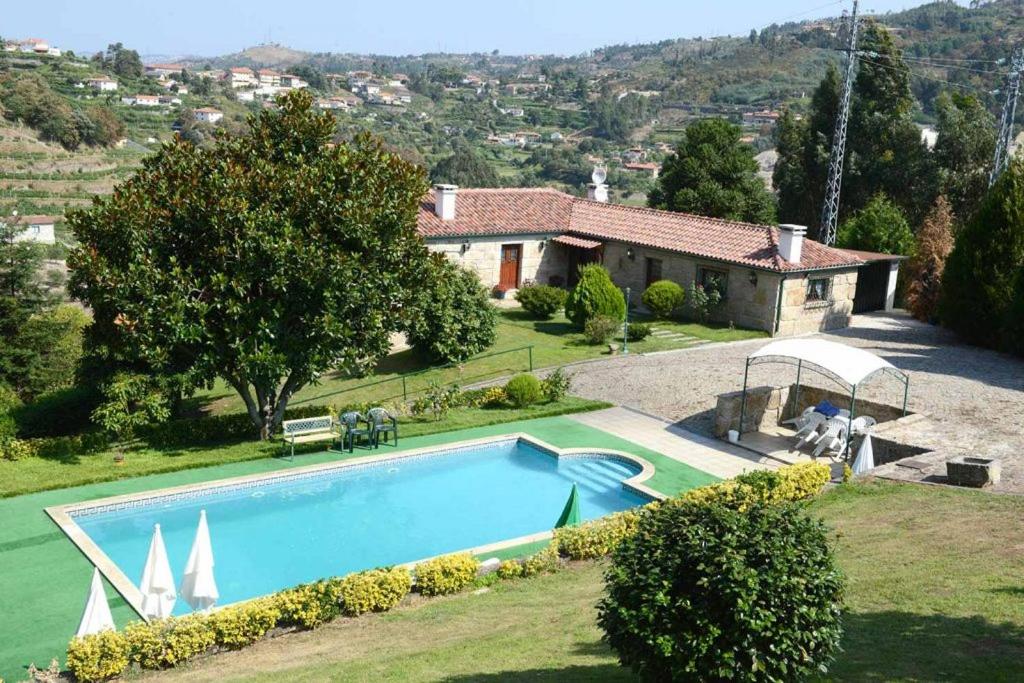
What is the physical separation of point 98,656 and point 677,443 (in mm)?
13043

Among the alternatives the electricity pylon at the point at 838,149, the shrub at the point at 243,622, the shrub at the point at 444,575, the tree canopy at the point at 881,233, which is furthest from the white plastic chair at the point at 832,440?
the electricity pylon at the point at 838,149

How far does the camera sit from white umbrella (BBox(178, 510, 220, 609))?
1213 cm

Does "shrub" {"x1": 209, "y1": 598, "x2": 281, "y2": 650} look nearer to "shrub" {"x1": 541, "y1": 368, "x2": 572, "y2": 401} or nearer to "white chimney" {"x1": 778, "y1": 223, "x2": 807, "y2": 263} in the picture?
"shrub" {"x1": 541, "y1": 368, "x2": 572, "y2": 401}

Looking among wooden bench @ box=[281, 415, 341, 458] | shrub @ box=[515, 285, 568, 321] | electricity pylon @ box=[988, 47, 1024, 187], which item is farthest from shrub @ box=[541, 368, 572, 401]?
electricity pylon @ box=[988, 47, 1024, 187]

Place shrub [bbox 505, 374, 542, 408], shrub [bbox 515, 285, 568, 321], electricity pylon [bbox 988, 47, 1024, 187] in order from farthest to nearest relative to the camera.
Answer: electricity pylon [bbox 988, 47, 1024, 187], shrub [bbox 515, 285, 568, 321], shrub [bbox 505, 374, 542, 408]

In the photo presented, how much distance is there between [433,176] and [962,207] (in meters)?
70.5

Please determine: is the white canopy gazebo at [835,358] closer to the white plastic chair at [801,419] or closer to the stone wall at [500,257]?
the white plastic chair at [801,419]

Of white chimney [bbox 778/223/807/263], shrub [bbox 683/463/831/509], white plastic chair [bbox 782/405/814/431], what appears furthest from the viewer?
white chimney [bbox 778/223/807/263]

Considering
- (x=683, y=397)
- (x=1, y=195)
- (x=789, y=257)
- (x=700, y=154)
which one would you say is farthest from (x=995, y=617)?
(x=1, y=195)

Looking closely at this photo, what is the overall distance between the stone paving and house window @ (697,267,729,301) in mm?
10013

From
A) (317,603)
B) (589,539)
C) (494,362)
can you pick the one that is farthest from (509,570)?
(494,362)

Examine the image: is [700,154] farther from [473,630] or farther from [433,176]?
[433,176]

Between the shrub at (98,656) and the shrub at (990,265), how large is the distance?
25234 millimetres

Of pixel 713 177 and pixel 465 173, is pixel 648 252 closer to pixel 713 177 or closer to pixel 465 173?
pixel 713 177
